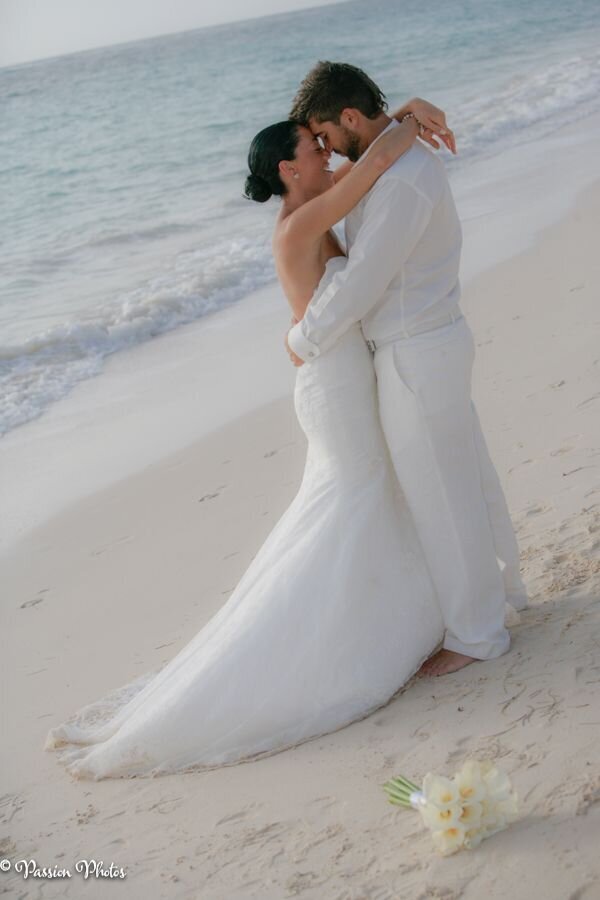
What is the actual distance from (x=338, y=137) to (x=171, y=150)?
64.2 ft

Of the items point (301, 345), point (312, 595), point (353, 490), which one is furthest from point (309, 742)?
point (301, 345)

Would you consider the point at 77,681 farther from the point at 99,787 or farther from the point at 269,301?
the point at 269,301

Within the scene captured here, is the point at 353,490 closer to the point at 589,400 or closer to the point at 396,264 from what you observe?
the point at 396,264

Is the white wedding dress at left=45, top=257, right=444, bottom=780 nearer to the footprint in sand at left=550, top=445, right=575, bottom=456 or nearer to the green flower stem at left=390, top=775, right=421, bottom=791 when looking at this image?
the green flower stem at left=390, top=775, right=421, bottom=791

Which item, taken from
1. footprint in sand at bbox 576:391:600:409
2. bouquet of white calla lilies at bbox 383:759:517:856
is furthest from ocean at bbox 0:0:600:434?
bouquet of white calla lilies at bbox 383:759:517:856

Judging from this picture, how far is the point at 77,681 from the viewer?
480 centimetres

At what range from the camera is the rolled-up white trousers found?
3.99m

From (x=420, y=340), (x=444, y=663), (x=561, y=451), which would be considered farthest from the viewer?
(x=561, y=451)

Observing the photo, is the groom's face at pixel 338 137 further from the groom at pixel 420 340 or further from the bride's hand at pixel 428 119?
the bride's hand at pixel 428 119

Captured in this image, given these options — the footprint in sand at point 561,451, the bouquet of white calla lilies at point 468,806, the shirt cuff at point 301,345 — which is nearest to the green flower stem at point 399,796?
the bouquet of white calla lilies at point 468,806

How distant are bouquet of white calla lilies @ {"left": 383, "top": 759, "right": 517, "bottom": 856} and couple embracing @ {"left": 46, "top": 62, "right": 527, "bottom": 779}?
878 millimetres

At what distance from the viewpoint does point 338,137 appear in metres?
3.99

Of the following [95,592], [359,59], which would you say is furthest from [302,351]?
[359,59]

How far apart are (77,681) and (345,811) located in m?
1.74
